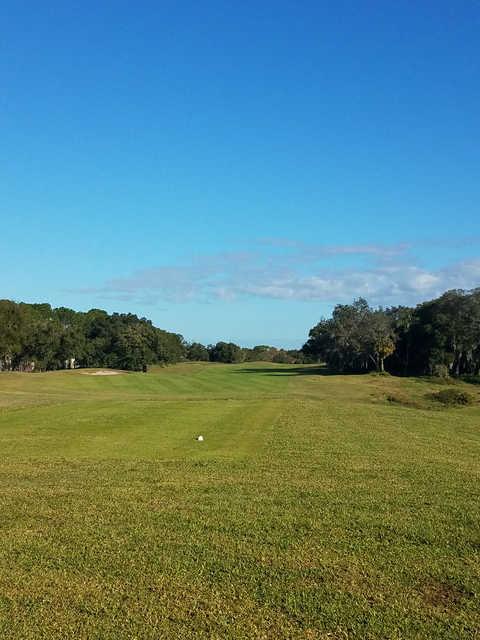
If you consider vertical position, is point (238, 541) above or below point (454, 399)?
below

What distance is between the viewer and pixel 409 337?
3344 inches

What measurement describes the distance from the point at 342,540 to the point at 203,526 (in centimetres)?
183

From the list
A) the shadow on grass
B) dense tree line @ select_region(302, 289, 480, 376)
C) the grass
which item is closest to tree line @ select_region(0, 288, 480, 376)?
dense tree line @ select_region(302, 289, 480, 376)

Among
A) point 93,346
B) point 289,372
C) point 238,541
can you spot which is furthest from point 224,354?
point 238,541

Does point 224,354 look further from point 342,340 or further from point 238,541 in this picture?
point 238,541

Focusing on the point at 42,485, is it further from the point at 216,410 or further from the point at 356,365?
the point at 356,365

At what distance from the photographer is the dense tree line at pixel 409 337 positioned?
7531cm

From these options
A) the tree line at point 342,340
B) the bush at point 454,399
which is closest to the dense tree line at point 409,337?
the tree line at point 342,340

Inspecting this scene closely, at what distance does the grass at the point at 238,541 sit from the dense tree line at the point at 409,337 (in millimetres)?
63424

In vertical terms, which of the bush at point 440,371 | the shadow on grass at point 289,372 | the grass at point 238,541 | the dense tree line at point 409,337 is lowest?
the grass at point 238,541

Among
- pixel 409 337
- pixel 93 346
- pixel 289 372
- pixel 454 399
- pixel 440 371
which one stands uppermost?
pixel 409 337

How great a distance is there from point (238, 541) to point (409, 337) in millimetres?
81589

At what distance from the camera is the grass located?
16.9 feet

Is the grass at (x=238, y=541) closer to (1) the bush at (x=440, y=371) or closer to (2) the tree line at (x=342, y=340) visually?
(1) the bush at (x=440, y=371)
